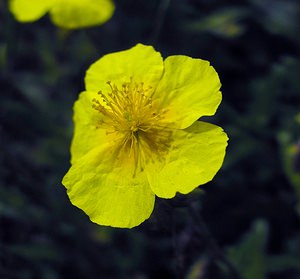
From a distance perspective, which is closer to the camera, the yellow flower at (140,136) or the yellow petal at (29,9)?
the yellow flower at (140,136)

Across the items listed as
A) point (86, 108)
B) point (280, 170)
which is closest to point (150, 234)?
point (280, 170)

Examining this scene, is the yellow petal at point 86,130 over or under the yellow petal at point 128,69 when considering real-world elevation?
under

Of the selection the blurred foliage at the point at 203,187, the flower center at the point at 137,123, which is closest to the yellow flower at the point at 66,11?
the blurred foliage at the point at 203,187

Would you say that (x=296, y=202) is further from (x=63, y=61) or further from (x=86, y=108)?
(x=63, y=61)

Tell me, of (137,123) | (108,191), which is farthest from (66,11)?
(108,191)

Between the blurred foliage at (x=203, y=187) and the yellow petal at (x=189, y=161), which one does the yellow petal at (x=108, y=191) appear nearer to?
the yellow petal at (x=189, y=161)

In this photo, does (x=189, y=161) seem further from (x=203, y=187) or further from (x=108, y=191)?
(x=203, y=187)
